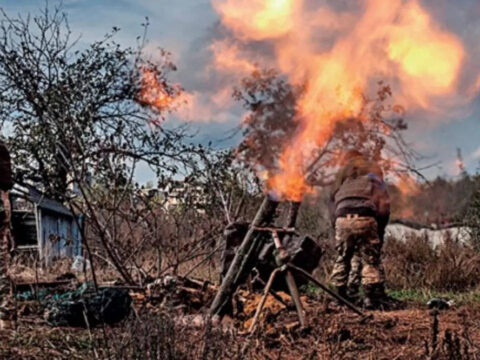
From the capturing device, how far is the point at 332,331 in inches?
241

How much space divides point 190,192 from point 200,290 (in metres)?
3.13

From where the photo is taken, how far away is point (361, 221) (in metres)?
9.25

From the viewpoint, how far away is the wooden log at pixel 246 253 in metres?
6.88

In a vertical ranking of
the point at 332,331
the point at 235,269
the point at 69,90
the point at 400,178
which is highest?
the point at 69,90

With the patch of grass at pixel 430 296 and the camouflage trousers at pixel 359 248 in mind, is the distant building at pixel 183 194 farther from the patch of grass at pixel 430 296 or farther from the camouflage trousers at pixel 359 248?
the patch of grass at pixel 430 296

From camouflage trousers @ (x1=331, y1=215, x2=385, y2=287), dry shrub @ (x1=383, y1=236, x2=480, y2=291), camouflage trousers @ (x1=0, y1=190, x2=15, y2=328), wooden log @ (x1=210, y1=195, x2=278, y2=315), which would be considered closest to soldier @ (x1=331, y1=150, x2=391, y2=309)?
camouflage trousers @ (x1=331, y1=215, x2=385, y2=287)

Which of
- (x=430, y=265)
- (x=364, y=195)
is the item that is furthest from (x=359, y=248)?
(x=430, y=265)

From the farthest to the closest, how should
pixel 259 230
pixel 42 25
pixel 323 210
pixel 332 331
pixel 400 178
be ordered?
pixel 323 210, pixel 42 25, pixel 400 178, pixel 259 230, pixel 332 331

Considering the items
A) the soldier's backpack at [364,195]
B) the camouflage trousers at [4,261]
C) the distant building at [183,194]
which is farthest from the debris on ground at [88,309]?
the distant building at [183,194]

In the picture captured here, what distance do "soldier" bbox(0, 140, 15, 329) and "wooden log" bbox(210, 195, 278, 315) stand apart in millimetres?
2083

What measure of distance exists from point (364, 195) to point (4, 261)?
4.69 metres

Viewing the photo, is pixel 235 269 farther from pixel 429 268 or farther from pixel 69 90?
pixel 69 90

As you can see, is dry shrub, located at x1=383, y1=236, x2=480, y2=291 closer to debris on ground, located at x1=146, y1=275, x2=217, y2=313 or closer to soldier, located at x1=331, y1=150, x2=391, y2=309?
soldier, located at x1=331, y1=150, x2=391, y2=309

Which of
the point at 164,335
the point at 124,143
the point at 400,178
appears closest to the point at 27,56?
the point at 124,143
